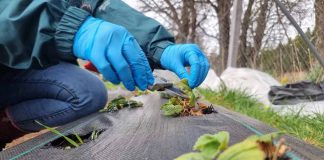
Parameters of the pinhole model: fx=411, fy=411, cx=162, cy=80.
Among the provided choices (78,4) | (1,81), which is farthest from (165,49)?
(1,81)

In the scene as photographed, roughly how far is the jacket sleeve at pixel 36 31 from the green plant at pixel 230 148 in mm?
944

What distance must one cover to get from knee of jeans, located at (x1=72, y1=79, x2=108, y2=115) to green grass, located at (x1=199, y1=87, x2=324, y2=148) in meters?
0.85

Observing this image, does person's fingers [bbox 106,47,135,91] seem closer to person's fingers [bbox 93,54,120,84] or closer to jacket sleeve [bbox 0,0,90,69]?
person's fingers [bbox 93,54,120,84]

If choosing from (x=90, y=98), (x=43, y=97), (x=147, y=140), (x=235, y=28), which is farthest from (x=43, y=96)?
(x=235, y=28)

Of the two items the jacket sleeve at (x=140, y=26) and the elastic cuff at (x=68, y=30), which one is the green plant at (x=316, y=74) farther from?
the elastic cuff at (x=68, y=30)

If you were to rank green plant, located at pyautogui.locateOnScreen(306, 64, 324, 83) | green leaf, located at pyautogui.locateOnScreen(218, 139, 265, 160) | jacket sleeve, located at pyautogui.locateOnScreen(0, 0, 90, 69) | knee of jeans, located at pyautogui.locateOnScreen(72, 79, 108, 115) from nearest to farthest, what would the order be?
1. green leaf, located at pyautogui.locateOnScreen(218, 139, 265, 160)
2. jacket sleeve, located at pyautogui.locateOnScreen(0, 0, 90, 69)
3. knee of jeans, located at pyautogui.locateOnScreen(72, 79, 108, 115)
4. green plant, located at pyautogui.locateOnScreen(306, 64, 324, 83)

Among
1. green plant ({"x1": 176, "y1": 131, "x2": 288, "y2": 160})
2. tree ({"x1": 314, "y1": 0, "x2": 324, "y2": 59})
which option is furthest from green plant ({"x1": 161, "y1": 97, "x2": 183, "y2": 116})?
tree ({"x1": 314, "y1": 0, "x2": 324, "y2": 59})

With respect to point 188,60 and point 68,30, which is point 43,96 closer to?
point 68,30

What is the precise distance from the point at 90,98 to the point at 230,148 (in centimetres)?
135

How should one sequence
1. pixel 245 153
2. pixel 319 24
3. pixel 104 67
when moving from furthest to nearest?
pixel 319 24, pixel 104 67, pixel 245 153

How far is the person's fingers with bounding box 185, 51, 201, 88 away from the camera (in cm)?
163

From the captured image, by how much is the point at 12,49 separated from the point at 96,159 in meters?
0.63

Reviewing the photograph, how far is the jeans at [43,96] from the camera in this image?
172 cm

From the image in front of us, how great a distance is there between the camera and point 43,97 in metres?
1.77
